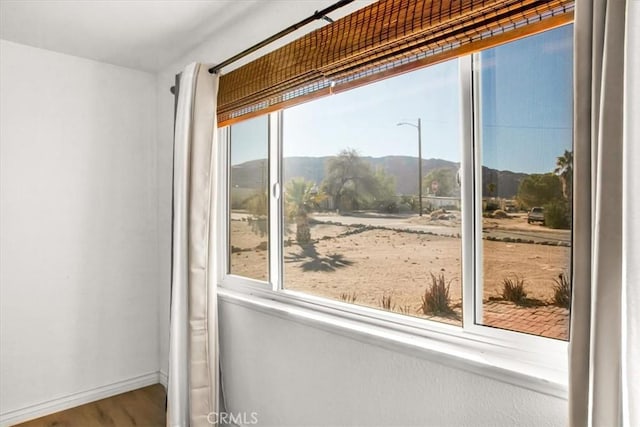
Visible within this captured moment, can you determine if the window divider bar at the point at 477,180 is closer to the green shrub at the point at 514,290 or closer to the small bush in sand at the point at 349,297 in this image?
the green shrub at the point at 514,290

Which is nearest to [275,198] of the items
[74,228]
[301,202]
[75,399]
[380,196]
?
[301,202]

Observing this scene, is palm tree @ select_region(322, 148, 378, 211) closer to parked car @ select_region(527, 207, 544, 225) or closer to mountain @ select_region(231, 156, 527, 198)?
mountain @ select_region(231, 156, 527, 198)

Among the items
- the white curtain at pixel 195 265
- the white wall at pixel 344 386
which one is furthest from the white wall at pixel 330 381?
the white curtain at pixel 195 265

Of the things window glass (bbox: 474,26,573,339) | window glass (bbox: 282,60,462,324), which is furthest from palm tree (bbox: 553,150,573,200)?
window glass (bbox: 282,60,462,324)

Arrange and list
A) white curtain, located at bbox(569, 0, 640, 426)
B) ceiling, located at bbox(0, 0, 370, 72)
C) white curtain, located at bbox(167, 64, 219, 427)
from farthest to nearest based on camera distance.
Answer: white curtain, located at bbox(167, 64, 219, 427) → ceiling, located at bbox(0, 0, 370, 72) → white curtain, located at bbox(569, 0, 640, 426)

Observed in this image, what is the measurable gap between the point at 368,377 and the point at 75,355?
2.31m

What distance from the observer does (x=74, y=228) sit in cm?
286

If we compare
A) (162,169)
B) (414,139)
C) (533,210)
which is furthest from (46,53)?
(533,210)

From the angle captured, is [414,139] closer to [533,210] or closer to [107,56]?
[533,210]

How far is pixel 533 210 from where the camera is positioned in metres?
1.31

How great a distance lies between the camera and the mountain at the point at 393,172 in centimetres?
138

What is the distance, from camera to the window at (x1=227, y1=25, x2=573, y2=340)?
1.28 meters

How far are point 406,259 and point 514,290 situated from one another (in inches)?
17.6

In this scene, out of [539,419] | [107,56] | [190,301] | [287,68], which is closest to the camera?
[539,419]
